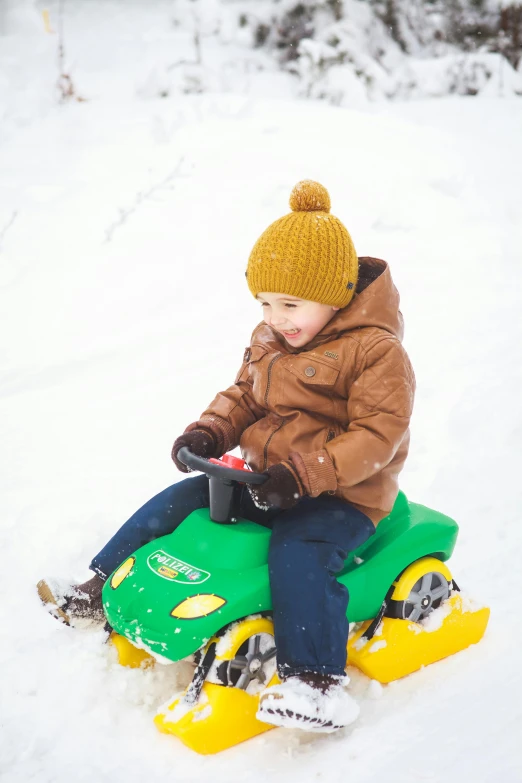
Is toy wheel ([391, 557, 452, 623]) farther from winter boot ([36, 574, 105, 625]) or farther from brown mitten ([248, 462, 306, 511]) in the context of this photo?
winter boot ([36, 574, 105, 625])

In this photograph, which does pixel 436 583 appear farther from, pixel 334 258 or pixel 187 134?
pixel 187 134

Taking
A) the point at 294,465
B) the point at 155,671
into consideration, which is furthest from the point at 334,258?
the point at 155,671

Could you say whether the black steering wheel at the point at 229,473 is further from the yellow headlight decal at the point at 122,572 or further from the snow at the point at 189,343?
the snow at the point at 189,343

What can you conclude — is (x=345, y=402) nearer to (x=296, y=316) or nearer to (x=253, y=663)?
(x=296, y=316)

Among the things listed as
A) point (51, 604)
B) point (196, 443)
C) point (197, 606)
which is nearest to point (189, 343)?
point (196, 443)

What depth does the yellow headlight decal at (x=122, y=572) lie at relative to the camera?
7.72 feet

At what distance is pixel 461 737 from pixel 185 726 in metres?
0.78

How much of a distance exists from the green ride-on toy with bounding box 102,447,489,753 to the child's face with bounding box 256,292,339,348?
0.46 m

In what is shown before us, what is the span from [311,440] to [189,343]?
2.80 metres

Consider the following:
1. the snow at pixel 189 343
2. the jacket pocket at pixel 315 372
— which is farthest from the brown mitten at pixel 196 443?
the snow at pixel 189 343

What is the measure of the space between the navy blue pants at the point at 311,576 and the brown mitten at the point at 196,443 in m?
0.18

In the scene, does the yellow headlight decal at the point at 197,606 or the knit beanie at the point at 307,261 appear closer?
the yellow headlight decal at the point at 197,606

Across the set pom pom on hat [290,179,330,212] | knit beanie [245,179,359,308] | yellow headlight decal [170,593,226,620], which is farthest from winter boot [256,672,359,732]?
pom pom on hat [290,179,330,212]

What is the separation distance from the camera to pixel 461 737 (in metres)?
2.12
